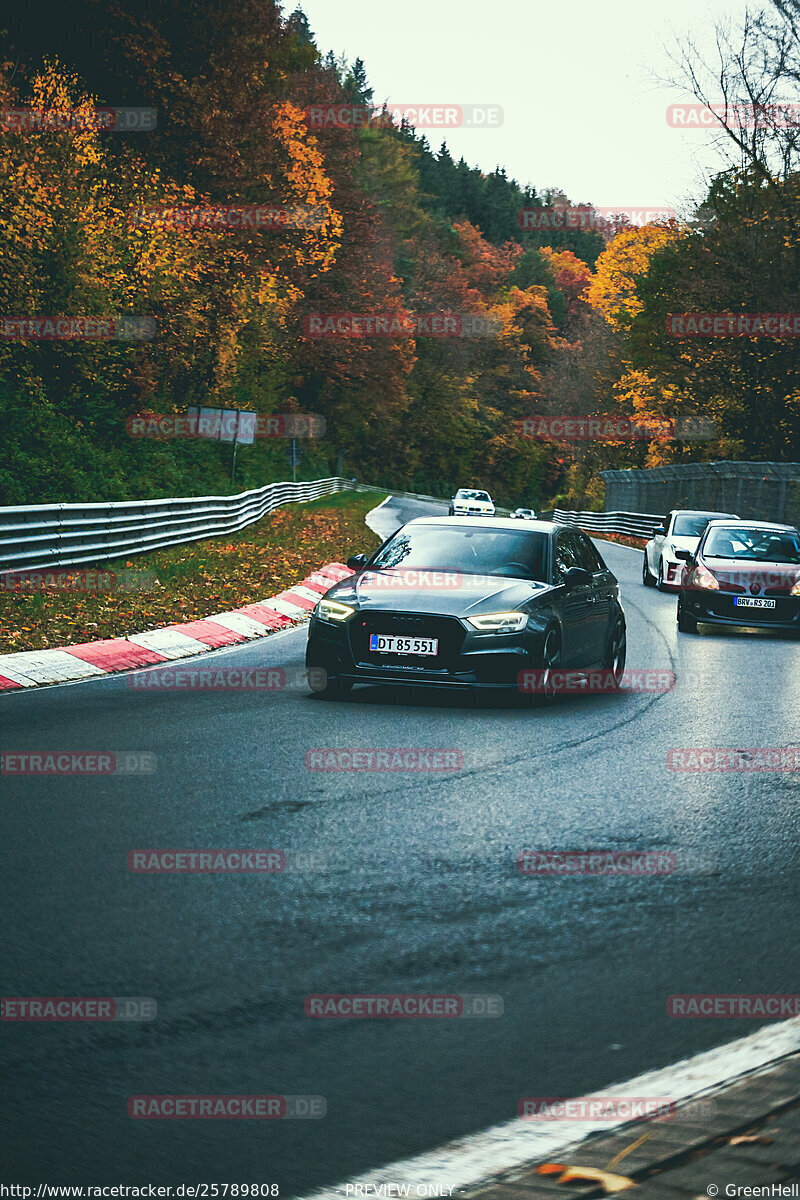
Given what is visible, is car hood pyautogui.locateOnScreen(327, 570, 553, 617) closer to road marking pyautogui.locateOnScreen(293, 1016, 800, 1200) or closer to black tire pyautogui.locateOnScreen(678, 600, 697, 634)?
road marking pyautogui.locateOnScreen(293, 1016, 800, 1200)

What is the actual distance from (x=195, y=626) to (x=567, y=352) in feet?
270

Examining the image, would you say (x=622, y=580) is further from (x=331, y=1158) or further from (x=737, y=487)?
(x=331, y=1158)

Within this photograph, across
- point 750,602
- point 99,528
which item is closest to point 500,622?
point 750,602

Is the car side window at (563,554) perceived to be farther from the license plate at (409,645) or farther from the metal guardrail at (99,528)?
the metal guardrail at (99,528)

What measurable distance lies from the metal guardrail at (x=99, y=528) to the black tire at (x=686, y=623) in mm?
8229

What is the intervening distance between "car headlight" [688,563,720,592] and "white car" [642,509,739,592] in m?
6.62

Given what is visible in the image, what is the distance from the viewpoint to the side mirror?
11500mm

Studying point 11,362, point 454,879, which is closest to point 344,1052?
point 454,879

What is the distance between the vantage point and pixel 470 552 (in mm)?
11781

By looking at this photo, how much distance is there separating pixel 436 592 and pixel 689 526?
15.9 meters

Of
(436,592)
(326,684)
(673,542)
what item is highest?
(673,542)

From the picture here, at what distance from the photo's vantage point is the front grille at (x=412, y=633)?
1036 cm

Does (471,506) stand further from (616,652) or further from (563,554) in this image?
(563,554)

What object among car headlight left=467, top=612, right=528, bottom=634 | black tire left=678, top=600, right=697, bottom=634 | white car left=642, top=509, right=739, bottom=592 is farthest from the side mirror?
white car left=642, top=509, right=739, bottom=592
